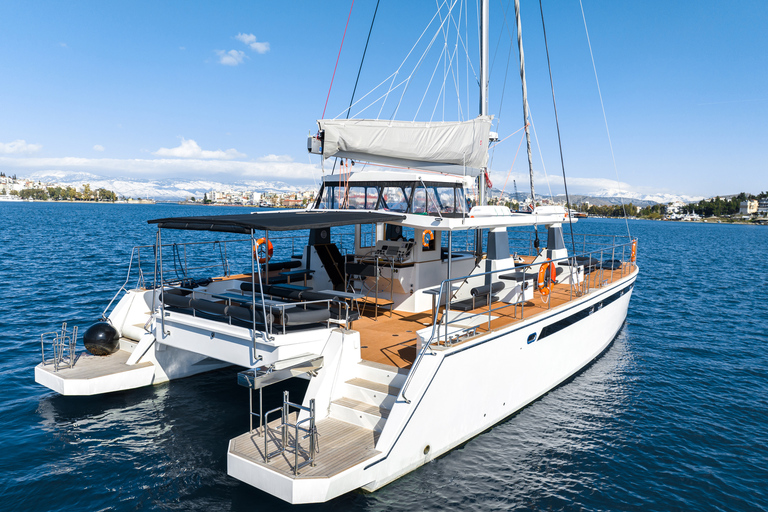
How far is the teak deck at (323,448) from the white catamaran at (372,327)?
0.09 ft

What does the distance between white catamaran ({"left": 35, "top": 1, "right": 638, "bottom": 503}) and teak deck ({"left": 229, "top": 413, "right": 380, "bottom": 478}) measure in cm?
3

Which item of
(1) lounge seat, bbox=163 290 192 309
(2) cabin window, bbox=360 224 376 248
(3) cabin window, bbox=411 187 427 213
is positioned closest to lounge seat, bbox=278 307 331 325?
(1) lounge seat, bbox=163 290 192 309

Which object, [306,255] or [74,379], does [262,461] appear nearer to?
[74,379]

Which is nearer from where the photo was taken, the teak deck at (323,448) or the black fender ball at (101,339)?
the teak deck at (323,448)

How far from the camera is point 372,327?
976 centimetres

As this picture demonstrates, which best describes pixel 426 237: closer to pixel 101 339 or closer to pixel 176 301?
pixel 176 301

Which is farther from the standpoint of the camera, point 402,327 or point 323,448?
point 402,327

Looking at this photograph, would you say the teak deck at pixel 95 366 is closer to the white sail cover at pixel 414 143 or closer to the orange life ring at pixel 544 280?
the white sail cover at pixel 414 143

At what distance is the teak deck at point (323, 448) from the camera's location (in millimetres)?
5852

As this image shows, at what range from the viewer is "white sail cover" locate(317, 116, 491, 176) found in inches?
405

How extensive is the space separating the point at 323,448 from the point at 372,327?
3.59m

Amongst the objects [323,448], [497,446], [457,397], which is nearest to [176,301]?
[323,448]

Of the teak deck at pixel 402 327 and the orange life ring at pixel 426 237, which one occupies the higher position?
the orange life ring at pixel 426 237

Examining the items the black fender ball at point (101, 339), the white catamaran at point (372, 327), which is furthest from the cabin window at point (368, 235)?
the black fender ball at point (101, 339)
